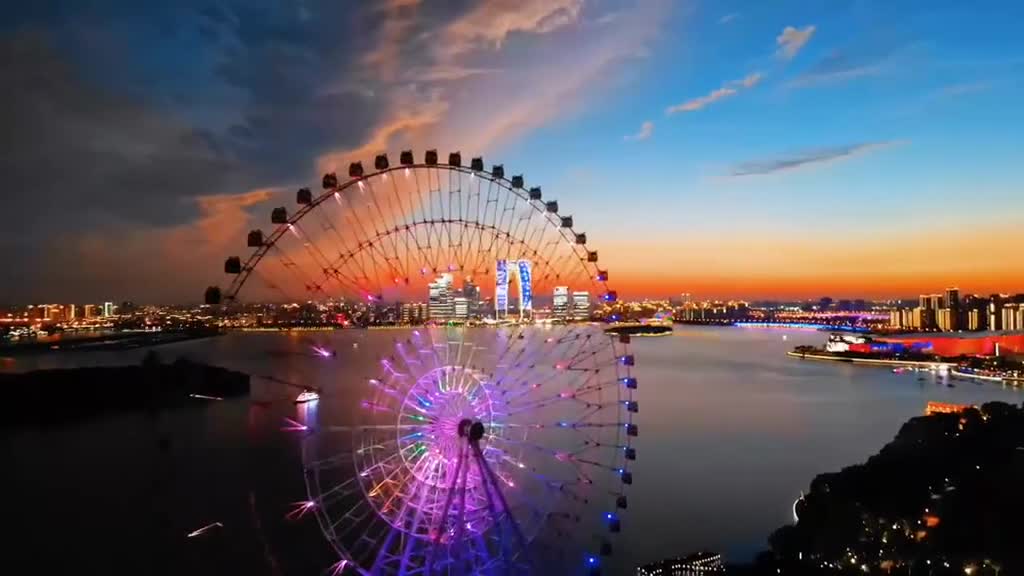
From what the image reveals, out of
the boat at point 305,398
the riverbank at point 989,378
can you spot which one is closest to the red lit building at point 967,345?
the riverbank at point 989,378

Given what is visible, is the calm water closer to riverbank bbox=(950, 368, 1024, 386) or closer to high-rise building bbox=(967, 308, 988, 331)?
riverbank bbox=(950, 368, 1024, 386)

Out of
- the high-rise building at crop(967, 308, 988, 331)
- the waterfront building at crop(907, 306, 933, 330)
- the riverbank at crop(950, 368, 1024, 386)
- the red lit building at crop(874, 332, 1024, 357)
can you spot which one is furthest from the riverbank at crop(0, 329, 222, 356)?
the high-rise building at crop(967, 308, 988, 331)

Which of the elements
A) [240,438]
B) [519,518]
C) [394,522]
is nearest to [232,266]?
[394,522]

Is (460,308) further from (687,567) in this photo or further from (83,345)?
(83,345)

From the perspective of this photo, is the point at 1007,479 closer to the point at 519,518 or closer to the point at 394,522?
the point at 519,518

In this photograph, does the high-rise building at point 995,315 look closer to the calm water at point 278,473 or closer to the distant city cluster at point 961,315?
the distant city cluster at point 961,315

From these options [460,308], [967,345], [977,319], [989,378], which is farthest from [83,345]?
[977,319]

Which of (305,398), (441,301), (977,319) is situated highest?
(441,301)
